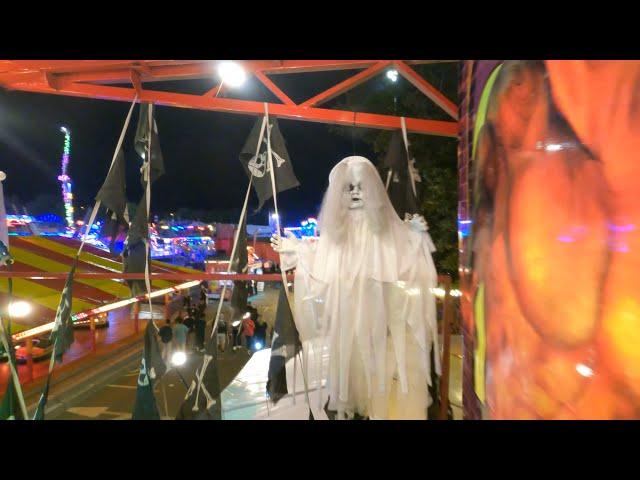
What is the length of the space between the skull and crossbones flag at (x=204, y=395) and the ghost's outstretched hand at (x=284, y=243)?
98 centimetres

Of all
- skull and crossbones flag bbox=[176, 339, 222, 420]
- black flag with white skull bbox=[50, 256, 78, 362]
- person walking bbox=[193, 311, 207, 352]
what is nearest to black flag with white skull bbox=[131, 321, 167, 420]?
skull and crossbones flag bbox=[176, 339, 222, 420]

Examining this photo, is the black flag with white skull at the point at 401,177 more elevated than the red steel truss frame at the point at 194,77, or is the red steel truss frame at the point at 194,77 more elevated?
the red steel truss frame at the point at 194,77

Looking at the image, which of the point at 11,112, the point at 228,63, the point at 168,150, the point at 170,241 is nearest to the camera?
the point at 228,63

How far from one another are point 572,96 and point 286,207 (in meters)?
2.39

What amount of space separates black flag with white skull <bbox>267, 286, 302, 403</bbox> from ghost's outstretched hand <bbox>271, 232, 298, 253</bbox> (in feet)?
1.10

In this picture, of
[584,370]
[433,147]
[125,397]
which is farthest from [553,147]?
[125,397]

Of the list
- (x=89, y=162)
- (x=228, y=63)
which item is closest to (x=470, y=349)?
(x=228, y=63)

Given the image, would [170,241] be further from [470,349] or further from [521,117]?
[521,117]

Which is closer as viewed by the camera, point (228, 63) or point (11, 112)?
point (228, 63)

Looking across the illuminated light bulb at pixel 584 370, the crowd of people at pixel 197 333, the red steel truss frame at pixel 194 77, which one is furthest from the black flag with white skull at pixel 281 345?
the crowd of people at pixel 197 333

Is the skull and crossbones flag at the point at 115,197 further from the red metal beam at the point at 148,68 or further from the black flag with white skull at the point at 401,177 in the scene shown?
the black flag with white skull at the point at 401,177

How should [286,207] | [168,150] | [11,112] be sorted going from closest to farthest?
[286,207] → [11,112] → [168,150]

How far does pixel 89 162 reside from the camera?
6.63 metres

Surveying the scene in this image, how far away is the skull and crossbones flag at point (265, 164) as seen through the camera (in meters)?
2.74
